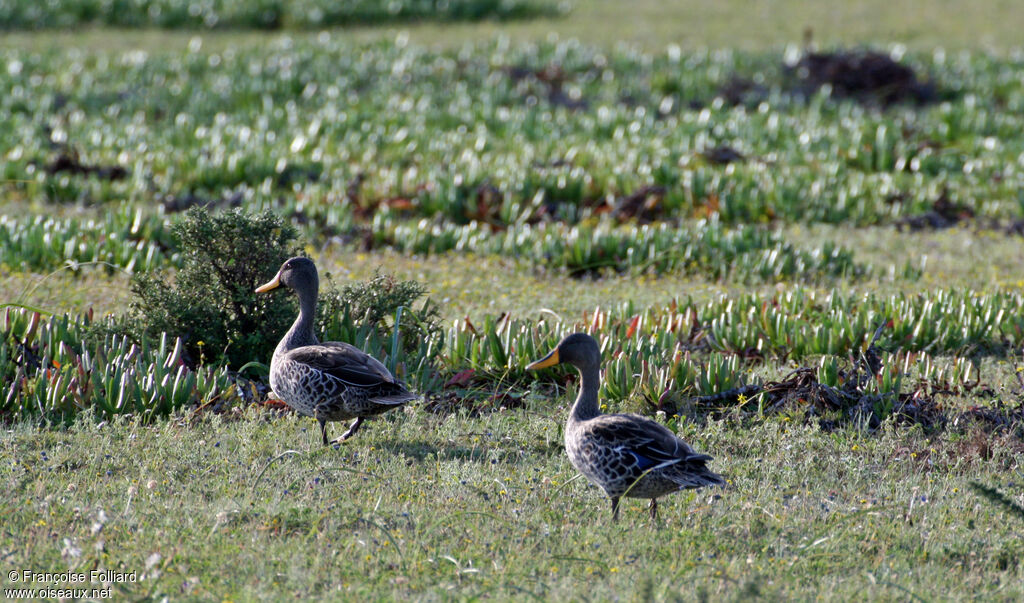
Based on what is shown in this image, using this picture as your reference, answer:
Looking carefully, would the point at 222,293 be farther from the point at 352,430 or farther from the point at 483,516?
the point at 483,516

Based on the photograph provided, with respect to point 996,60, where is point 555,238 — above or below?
below

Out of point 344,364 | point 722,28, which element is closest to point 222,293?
point 344,364

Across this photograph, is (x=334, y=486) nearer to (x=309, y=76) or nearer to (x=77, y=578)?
(x=77, y=578)

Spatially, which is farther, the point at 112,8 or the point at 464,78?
the point at 112,8

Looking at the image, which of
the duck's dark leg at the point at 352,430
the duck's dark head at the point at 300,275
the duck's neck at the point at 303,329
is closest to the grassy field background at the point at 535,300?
Result: the duck's dark leg at the point at 352,430

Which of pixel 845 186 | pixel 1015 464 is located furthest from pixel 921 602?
pixel 845 186

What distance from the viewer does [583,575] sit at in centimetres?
472

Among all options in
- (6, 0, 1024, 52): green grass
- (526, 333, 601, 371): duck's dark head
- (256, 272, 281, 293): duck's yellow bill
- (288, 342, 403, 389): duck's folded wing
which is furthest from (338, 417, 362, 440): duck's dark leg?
(6, 0, 1024, 52): green grass

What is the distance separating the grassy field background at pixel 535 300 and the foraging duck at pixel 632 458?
0.88 feet

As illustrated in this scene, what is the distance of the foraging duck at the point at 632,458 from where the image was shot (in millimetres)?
4941

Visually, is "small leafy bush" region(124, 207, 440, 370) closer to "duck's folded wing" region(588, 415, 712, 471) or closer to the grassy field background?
the grassy field background

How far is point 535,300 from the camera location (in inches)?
417

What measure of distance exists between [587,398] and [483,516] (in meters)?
0.80

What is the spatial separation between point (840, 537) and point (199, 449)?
3.58 m
